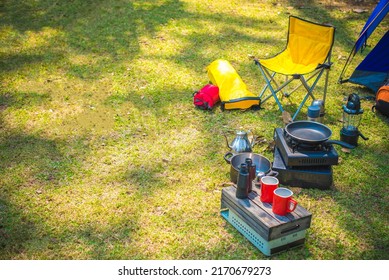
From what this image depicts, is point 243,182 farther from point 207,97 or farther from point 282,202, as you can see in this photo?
point 207,97

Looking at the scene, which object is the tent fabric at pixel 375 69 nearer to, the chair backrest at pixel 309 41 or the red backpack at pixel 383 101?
the red backpack at pixel 383 101

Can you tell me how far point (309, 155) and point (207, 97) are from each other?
5.85 feet

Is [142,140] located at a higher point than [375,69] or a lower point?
lower

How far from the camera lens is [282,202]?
3.53 m

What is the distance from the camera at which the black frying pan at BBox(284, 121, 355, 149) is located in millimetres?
4188

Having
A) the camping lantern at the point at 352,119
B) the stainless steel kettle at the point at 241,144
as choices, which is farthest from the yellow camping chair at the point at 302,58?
the stainless steel kettle at the point at 241,144

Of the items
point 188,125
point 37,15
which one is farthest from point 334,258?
point 37,15

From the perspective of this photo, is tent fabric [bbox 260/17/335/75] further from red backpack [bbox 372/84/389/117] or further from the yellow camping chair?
red backpack [bbox 372/84/389/117]

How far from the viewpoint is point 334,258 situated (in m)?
3.64

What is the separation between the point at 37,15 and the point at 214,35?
3.25 metres

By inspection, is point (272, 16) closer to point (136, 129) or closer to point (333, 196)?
point (136, 129)

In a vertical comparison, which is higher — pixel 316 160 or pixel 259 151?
pixel 316 160

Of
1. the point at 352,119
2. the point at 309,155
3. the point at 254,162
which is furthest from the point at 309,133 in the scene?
the point at 352,119
